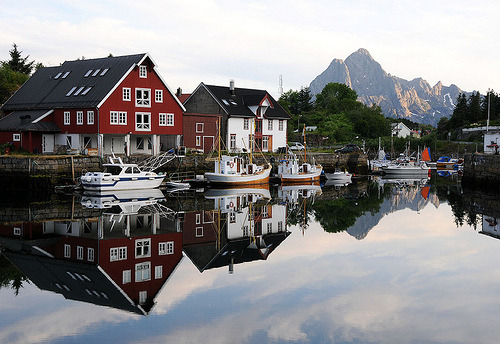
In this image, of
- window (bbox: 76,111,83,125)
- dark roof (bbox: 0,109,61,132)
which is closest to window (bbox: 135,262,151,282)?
window (bbox: 76,111,83,125)

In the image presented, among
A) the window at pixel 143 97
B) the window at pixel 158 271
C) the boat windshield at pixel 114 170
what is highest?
the window at pixel 143 97

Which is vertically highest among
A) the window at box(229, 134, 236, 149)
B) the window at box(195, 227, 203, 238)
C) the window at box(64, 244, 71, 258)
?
the window at box(229, 134, 236, 149)

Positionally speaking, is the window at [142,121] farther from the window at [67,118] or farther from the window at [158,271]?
the window at [158,271]

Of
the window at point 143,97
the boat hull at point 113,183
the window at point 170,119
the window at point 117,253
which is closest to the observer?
the window at point 117,253

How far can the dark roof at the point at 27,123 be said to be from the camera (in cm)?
4256

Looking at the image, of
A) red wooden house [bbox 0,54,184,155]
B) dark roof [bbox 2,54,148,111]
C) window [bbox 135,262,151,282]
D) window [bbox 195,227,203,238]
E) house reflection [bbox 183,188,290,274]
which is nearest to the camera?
window [bbox 135,262,151,282]

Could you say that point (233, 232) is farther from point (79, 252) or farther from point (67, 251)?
point (67, 251)

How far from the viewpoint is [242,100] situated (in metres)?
59.8

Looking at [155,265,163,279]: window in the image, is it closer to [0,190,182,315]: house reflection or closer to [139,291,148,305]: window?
[0,190,182,315]: house reflection

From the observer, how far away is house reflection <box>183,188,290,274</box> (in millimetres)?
17875

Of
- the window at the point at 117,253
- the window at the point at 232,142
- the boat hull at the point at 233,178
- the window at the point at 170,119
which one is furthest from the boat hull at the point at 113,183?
the window at the point at 232,142

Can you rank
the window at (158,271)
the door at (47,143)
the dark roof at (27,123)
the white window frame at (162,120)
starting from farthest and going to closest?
the white window frame at (162,120) < the door at (47,143) < the dark roof at (27,123) < the window at (158,271)

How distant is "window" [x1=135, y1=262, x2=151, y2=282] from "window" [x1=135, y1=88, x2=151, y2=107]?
101ft

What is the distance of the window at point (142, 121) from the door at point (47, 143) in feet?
23.3
